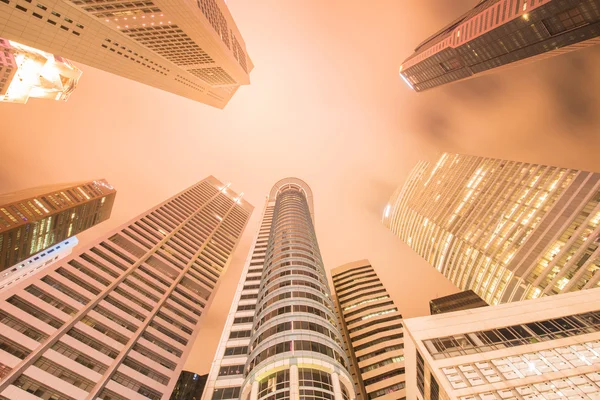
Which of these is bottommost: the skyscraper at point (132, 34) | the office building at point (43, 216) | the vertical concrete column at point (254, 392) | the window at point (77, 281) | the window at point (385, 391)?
the office building at point (43, 216)

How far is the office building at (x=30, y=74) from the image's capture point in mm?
85562

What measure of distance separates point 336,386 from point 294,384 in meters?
5.47

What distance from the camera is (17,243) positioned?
9925cm

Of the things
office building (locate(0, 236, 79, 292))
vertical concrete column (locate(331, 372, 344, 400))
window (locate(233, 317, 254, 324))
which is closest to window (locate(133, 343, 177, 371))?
window (locate(233, 317, 254, 324))

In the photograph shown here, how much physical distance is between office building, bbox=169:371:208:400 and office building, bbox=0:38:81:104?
103 metres

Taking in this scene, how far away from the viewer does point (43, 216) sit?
106625 mm

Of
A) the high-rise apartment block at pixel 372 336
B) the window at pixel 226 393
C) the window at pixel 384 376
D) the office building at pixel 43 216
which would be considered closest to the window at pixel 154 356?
the window at pixel 226 393

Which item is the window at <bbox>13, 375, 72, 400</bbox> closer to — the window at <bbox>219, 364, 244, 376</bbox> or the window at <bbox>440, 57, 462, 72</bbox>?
the window at <bbox>219, 364, 244, 376</bbox>

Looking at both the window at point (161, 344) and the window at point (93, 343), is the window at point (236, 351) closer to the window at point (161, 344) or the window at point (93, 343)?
the window at point (161, 344)

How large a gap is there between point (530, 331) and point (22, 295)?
248 feet

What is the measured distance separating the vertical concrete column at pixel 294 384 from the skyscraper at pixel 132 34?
207ft

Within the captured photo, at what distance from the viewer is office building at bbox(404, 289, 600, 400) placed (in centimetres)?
3008

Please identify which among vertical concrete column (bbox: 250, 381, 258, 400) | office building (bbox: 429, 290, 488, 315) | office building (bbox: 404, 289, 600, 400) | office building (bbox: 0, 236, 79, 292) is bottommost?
office building (bbox: 0, 236, 79, 292)

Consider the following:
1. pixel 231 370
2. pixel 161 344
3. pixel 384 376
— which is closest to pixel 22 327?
pixel 161 344
